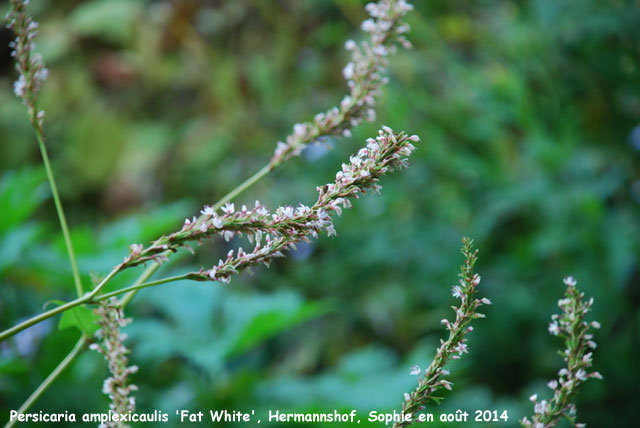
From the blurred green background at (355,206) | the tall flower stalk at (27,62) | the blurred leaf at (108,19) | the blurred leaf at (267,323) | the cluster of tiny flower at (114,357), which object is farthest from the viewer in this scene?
the blurred leaf at (108,19)

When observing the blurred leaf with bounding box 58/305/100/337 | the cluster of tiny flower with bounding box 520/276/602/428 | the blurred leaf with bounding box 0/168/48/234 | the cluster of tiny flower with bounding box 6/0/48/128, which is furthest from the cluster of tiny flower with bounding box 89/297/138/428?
the blurred leaf with bounding box 0/168/48/234

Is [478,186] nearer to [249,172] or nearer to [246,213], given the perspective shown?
[249,172]

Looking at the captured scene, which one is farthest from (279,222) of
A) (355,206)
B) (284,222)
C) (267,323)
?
(355,206)

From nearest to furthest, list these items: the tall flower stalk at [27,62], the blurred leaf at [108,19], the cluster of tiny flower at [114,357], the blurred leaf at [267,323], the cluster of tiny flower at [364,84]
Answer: the cluster of tiny flower at [114,357], the tall flower stalk at [27,62], the cluster of tiny flower at [364,84], the blurred leaf at [267,323], the blurred leaf at [108,19]

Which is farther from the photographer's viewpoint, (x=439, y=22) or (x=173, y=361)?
(x=439, y=22)

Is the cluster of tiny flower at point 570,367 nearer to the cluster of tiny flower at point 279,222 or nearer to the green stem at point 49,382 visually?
the cluster of tiny flower at point 279,222

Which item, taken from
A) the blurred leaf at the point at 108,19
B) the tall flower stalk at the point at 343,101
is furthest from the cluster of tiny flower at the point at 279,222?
the blurred leaf at the point at 108,19

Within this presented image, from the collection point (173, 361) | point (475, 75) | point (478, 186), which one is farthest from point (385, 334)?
point (475, 75)
